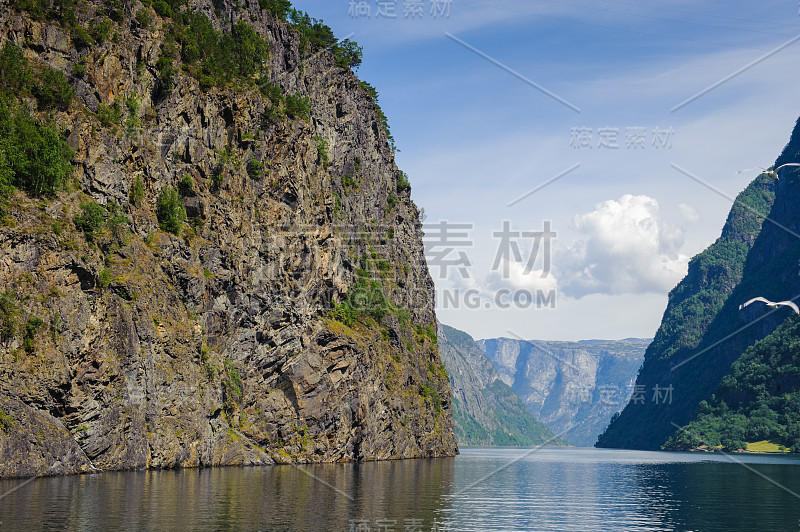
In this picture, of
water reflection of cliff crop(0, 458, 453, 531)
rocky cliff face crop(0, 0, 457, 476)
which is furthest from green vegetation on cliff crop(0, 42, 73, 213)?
water reflection of cliff crop(0, 458, 453, 531)

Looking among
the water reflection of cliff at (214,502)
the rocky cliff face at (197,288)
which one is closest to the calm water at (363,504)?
the water reflection of cliff at (214,502)

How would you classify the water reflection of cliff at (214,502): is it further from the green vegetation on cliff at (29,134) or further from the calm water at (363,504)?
the green vegetation on cliff at (29,134)

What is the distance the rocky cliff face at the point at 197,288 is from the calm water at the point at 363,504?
6.78 meters

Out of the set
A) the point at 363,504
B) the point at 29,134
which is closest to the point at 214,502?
the point at 363,504

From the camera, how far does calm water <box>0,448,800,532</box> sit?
39.9 metres

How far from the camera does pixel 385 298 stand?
142m

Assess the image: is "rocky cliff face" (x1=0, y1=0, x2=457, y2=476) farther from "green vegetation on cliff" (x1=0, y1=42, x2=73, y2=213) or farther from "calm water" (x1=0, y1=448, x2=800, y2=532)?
"calm water" (x1=0, y1=448, x2=800, y2=532)

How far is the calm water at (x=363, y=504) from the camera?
39.9 meters

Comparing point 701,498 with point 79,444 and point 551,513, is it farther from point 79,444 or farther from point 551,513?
point 79,444

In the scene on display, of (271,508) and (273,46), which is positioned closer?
(271,508)

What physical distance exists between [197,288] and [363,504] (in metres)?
43.0

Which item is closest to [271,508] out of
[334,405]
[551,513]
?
[551,513]

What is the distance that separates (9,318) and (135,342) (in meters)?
13.6

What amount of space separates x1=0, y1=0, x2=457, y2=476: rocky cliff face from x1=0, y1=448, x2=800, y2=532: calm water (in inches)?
267
